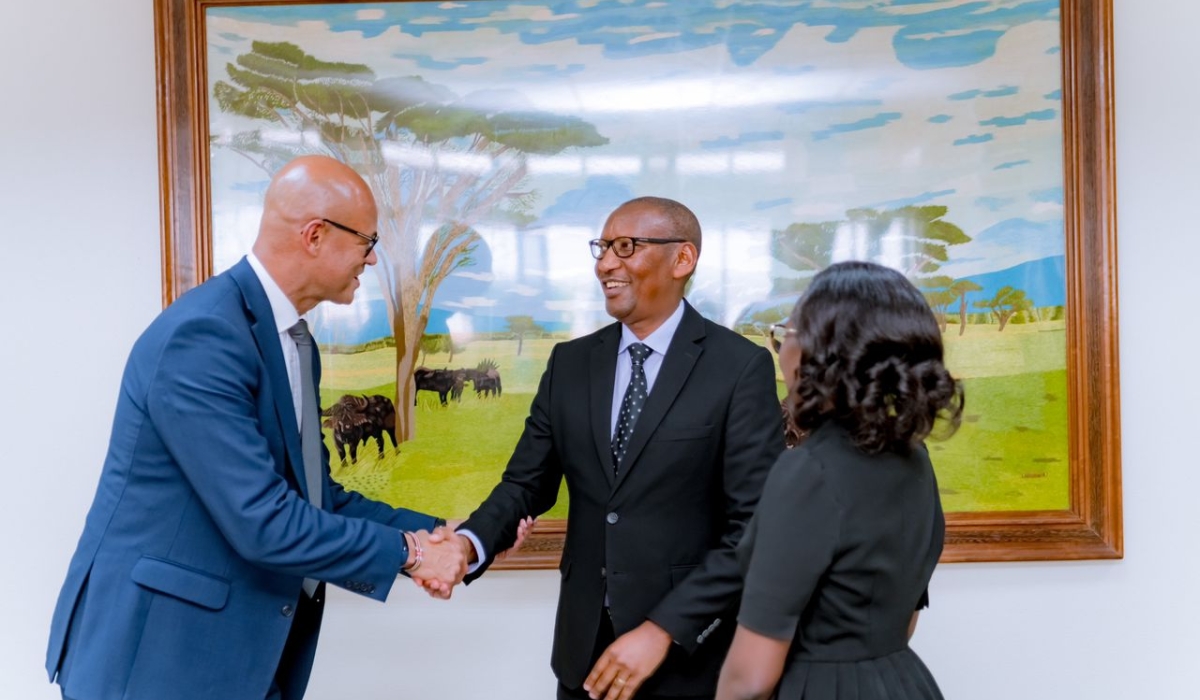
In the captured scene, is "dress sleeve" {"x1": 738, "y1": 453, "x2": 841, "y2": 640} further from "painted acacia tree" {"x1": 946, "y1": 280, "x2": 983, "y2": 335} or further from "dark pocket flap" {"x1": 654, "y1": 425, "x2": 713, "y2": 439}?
"painted acacia tree" {"x1": 946, "y1": 280, "x2": 983, "y2": 335}

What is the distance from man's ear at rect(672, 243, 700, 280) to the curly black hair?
886 millimetres

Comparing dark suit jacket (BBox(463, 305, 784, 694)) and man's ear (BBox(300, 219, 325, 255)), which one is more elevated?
man's ear (BBox(300, 219, 325, 255))

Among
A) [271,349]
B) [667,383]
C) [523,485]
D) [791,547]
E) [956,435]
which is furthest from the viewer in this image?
[956,435]

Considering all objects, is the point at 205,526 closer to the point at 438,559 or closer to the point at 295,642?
→ the point at 295,642

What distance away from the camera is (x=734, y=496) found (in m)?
2.18

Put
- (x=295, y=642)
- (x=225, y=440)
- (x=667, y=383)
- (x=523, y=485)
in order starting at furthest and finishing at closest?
(x=523, y=485)
(x=667, y=383)
(x=295, y=642)
(x=225, y=440)

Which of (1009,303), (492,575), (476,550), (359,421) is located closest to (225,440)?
(476,550)

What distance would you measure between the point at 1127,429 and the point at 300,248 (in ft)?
9.02

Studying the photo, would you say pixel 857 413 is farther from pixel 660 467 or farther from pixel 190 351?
pixel 190 351

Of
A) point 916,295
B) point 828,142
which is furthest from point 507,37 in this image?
point 916,295

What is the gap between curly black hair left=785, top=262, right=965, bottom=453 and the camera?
1495 mm

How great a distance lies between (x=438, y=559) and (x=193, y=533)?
2.05ft

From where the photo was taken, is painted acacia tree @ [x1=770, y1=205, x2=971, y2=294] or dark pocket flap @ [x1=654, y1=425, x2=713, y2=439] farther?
painted acacia tree @ [x1=770, y1=205, x2=971, y2=294]

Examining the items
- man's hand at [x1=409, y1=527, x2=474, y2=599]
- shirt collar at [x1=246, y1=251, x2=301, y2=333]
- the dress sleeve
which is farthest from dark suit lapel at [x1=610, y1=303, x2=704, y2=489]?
shirt collar at [x1=246, y1=251, x2=301, y2=333]
